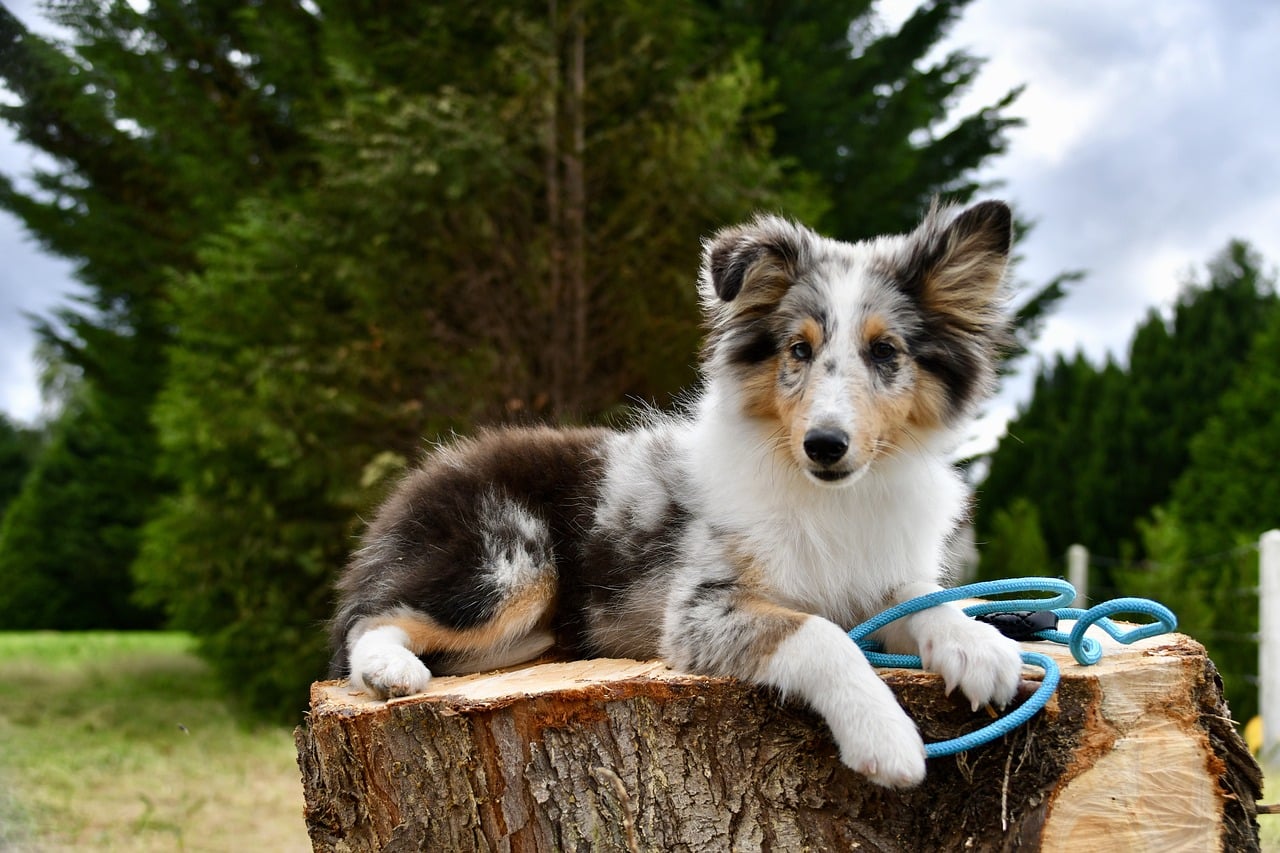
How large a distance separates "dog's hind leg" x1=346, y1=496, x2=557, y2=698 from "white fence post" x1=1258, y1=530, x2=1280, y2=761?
22.3 feet

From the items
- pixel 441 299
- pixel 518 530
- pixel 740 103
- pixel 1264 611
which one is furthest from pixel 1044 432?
pixel 518 530

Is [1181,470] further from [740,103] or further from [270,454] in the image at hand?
[270,454]

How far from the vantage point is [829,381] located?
2936 millimetres

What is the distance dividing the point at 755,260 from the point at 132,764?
7783 millimetres

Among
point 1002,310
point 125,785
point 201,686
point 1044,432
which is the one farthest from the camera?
point 1044,432

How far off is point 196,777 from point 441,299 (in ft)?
13.9

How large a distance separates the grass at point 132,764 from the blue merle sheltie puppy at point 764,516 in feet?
10.8

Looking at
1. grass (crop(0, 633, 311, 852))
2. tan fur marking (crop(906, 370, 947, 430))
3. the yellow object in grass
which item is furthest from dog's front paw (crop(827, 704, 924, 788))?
the yellow object in grass

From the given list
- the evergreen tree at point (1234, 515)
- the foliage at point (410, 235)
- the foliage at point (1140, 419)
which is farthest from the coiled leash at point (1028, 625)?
the foliage at point (1140, 419)

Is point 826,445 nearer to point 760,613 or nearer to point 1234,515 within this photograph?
point 760,613

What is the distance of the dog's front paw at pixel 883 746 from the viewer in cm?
241

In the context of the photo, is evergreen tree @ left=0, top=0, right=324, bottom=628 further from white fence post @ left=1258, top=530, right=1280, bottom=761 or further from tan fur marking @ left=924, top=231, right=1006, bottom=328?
white fence post @ left=1258, top=530, right=1280, bottom=761

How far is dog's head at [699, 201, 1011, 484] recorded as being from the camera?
118 inches

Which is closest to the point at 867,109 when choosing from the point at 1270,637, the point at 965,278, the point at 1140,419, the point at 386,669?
the point at 1140,419
